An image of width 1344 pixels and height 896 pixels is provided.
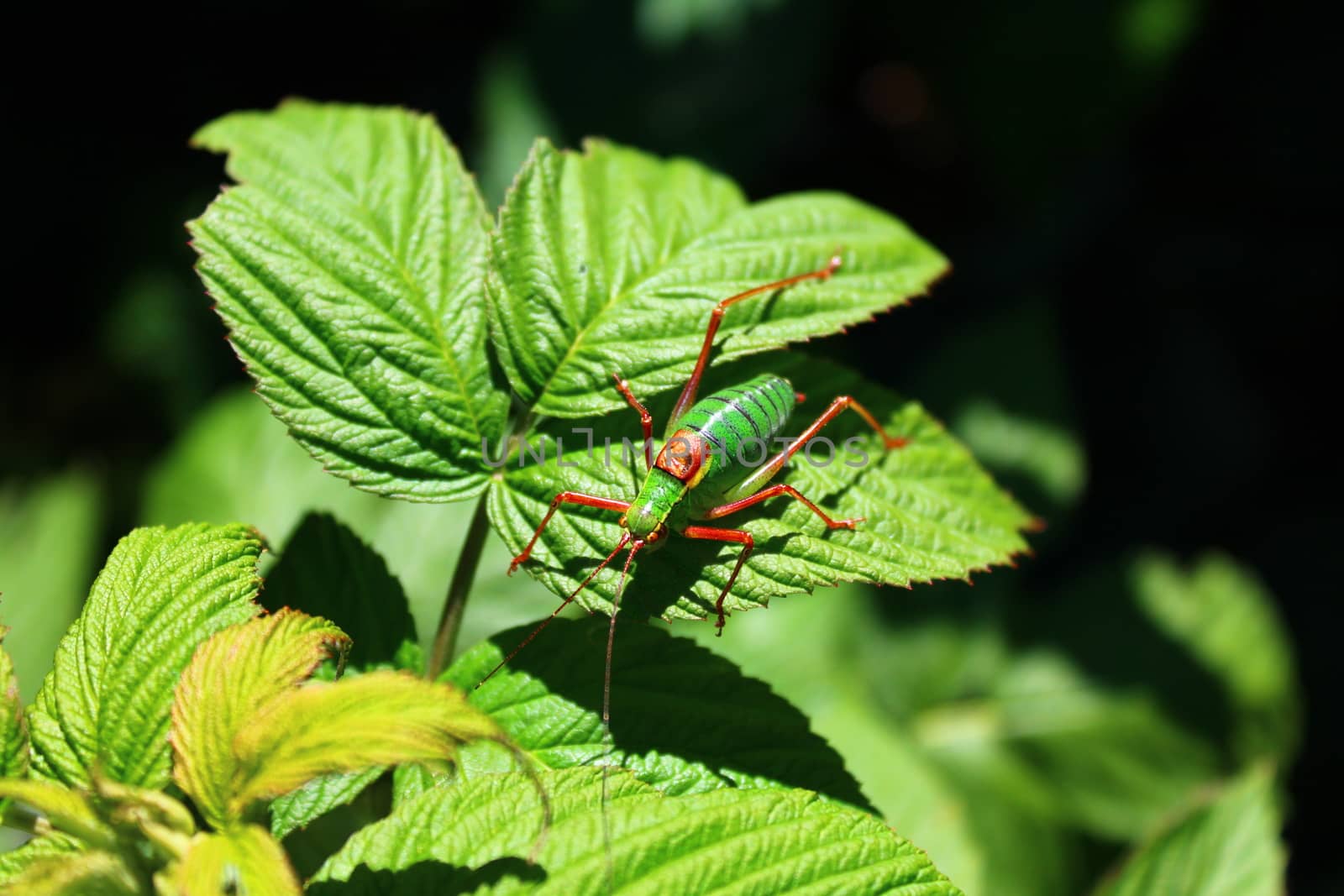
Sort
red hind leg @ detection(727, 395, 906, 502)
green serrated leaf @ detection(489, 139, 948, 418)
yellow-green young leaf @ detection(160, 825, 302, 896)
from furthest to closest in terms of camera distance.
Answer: red hind leg @ detection(727, 395, 906, 502) → green serrated leaf @ detection(489, 139, 948, 418) → yellow-green young leaf @ detection(160, 825, 302, 896)

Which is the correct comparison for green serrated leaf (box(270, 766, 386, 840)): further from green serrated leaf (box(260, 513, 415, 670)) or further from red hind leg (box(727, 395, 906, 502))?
red hind leg (box(727, 395, 906, 502))

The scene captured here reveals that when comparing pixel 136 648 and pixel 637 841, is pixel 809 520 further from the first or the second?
pixel 136 648

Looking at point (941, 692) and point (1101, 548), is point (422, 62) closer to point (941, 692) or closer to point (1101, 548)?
point (941, 692)

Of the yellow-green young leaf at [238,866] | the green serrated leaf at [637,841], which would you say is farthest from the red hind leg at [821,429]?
the yellow-green young leaf at [238,866]

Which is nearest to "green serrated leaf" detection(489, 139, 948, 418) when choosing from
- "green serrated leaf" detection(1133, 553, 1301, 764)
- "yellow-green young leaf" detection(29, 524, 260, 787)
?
"yellow-green young leaf" detection(29, 524, 260, 787)

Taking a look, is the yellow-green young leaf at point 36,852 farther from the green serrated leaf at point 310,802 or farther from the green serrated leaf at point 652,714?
the green serrated leaf at point 652,714
